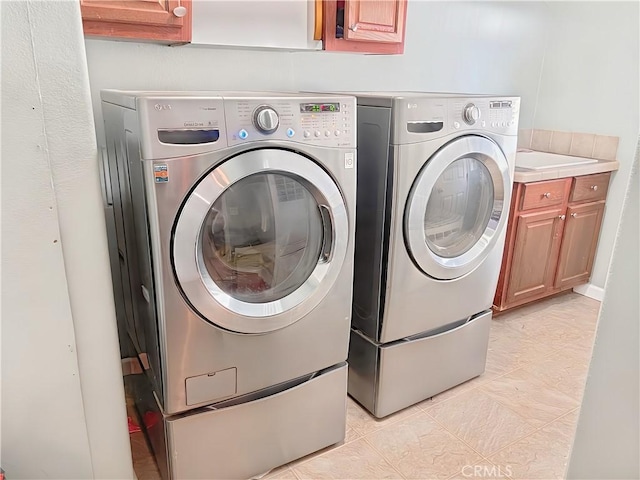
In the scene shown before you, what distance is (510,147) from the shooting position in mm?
2031

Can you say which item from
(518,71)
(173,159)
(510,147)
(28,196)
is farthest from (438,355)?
(518,71)

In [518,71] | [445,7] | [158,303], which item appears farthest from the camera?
[518,71]

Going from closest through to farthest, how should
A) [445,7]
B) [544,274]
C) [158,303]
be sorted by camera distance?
[158,303] → [445,7] → [544,274]

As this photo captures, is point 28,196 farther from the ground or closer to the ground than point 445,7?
closer to the ground

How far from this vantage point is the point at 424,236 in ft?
6.18

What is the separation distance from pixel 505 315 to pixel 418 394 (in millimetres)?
1117

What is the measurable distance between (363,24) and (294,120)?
0.83 m

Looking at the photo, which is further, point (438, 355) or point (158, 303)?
point (438, 355)

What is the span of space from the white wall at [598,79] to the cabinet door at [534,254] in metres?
0.48

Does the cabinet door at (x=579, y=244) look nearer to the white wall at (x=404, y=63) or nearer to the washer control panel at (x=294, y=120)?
the white wall at (x=404, y=63)

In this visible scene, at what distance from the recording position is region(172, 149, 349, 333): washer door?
1.39m

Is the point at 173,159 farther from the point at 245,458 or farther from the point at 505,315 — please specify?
the point at 505,315

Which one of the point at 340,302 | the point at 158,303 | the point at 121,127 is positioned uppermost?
the point at 121,127

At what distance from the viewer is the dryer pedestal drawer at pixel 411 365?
202 centimetres
